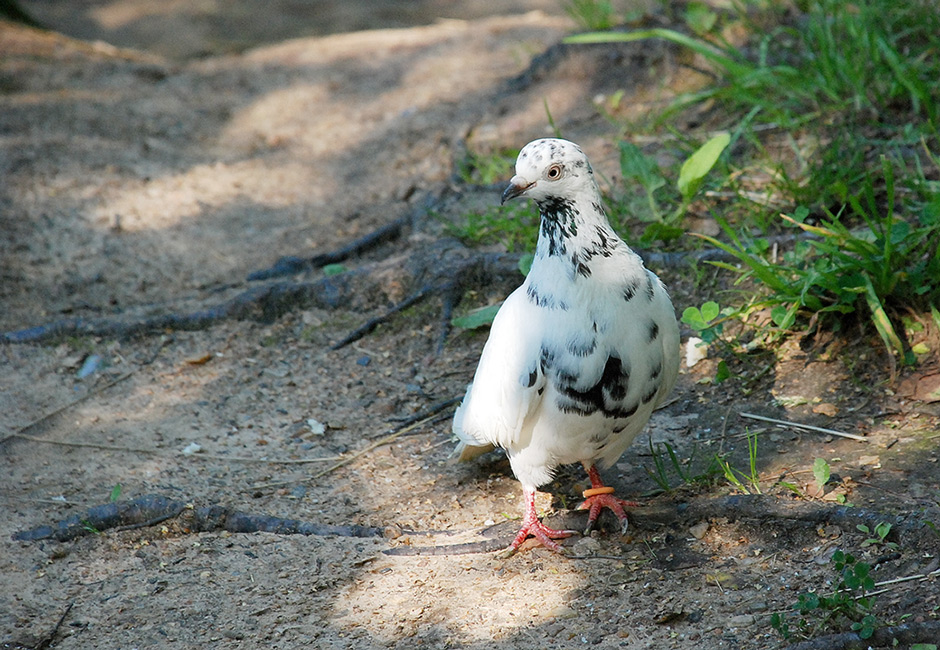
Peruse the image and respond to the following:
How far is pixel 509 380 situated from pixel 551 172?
0.64m

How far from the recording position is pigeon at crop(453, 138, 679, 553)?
2.70 m

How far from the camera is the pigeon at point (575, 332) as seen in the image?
270 centimetres

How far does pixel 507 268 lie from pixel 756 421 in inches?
53.5

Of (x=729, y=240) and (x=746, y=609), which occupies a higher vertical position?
(x=729, y=240)

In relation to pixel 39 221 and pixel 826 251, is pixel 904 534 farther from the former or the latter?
pixel 39 221

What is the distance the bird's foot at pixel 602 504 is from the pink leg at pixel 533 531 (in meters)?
0.08

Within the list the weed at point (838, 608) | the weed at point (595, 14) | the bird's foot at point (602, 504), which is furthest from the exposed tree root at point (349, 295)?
the weed at point (595, 14)

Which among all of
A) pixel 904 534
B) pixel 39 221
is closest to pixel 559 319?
pixel 904 534

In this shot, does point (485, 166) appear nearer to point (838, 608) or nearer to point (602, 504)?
point (602, 504)

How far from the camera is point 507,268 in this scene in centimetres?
421

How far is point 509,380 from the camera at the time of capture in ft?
9.30

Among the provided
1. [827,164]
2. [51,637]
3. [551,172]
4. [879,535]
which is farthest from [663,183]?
[51,637]

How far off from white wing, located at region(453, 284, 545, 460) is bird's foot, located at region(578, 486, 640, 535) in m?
0.34

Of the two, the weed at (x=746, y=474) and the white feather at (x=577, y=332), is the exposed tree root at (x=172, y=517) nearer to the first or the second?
the white feather at (x=577, y=332)
